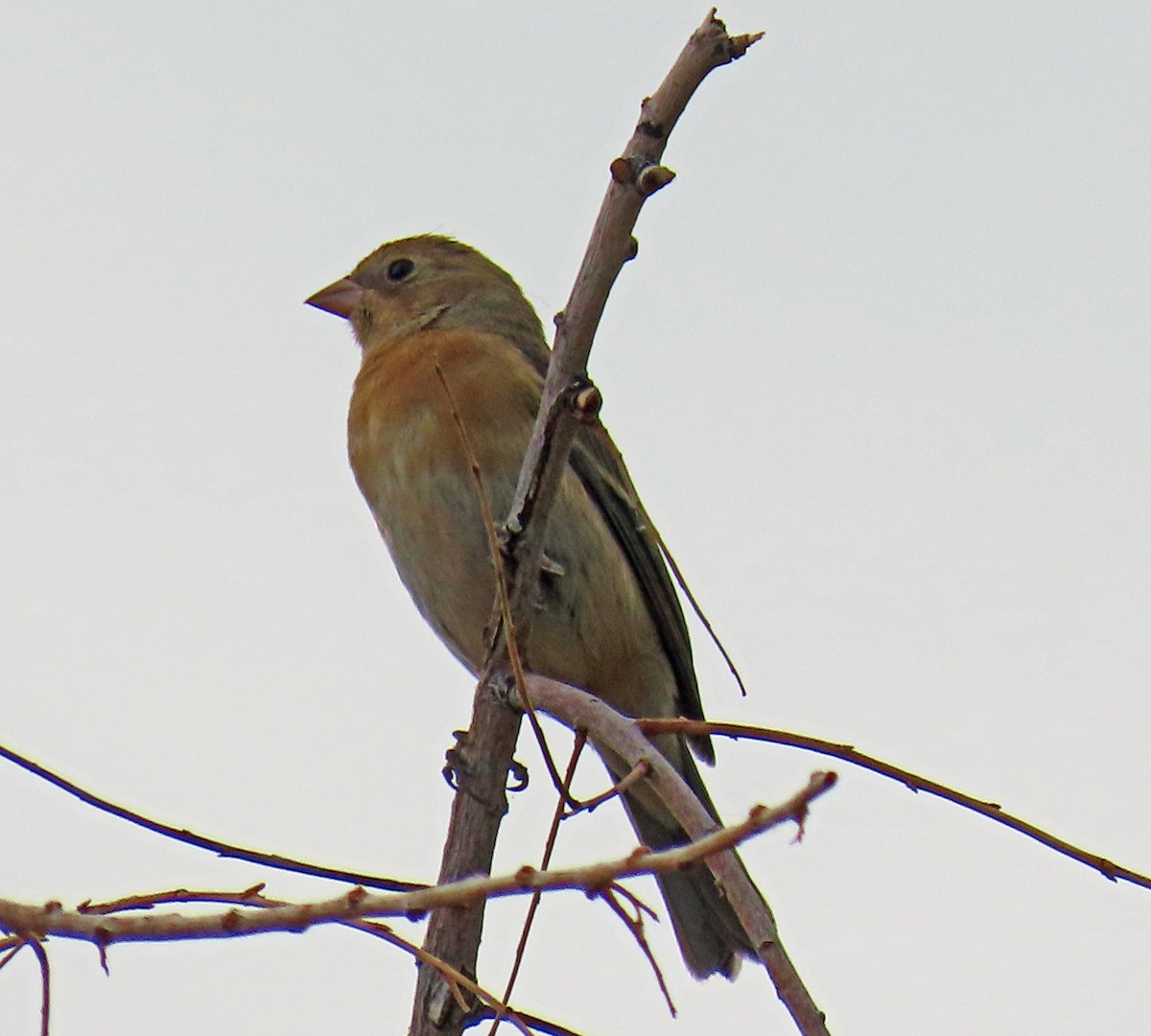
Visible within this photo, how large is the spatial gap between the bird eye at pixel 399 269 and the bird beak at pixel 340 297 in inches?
5.2

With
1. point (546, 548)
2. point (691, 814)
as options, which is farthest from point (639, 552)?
Result: point (691, 814)

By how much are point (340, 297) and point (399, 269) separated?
0.85ft

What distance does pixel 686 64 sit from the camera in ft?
7.51

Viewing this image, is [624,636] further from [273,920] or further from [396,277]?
[273,920]

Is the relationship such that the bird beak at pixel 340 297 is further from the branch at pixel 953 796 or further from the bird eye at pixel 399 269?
the branch at pixel 953 796

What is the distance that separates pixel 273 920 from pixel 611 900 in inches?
18.1

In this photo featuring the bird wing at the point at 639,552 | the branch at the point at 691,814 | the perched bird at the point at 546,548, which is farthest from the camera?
the bird wing at the point at 639,552

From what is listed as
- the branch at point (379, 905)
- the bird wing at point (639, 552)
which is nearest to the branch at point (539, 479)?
the branch at point (379, 905)

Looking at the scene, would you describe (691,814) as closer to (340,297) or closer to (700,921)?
(700,921)

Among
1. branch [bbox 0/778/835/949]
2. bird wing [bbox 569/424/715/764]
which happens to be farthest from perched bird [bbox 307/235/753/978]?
branch [bbox 0/778/835/949]

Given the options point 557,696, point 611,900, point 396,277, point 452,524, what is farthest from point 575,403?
point 396,277

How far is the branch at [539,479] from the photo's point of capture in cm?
231

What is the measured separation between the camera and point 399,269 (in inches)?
258

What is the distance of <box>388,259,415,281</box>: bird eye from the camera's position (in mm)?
6508
